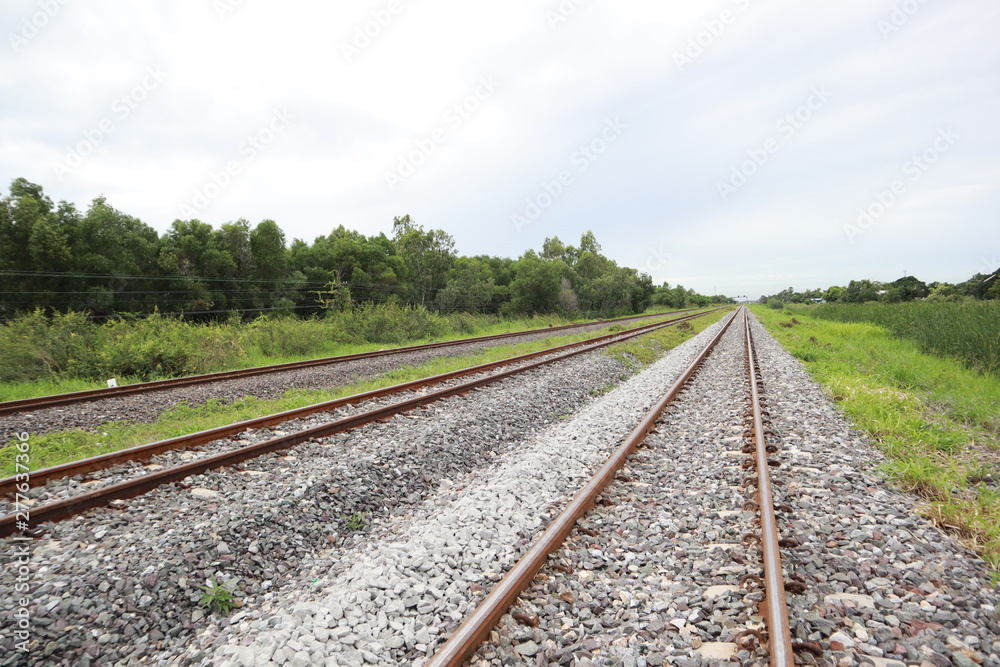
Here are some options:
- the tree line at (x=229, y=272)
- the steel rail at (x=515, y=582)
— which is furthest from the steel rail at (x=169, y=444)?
the tree line at (x=229, y=272)

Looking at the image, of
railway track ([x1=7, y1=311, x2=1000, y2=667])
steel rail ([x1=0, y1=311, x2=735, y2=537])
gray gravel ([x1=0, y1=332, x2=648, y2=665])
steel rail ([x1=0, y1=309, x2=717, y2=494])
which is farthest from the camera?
steel rail ([x1=0, y1=309, x2=717, y2=494])

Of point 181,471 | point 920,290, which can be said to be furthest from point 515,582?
point 920,290

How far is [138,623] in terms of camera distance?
101 inches

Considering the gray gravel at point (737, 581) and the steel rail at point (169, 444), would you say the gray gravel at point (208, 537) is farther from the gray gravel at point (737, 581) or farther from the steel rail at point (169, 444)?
the gray gravel at point (737, 581)

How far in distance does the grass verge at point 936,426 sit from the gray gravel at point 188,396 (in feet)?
29.6

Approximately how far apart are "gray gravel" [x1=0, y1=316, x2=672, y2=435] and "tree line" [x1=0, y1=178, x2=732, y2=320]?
10546 millimetres

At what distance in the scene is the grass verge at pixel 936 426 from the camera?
345 centimetres

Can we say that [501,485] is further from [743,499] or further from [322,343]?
[322,343]

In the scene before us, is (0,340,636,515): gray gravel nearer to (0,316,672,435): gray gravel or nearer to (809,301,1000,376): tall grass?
(0,316,672,435): gray gravel

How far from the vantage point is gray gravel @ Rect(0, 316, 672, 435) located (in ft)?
21.7

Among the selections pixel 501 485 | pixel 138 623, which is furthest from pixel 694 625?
pixel 138 623

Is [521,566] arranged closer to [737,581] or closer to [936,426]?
[737,581]

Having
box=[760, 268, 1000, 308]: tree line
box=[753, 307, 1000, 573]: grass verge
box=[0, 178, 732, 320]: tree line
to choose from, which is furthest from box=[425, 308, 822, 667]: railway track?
box=[760, 268, 1000, 308]: tree line

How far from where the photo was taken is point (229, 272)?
27.1 metres
